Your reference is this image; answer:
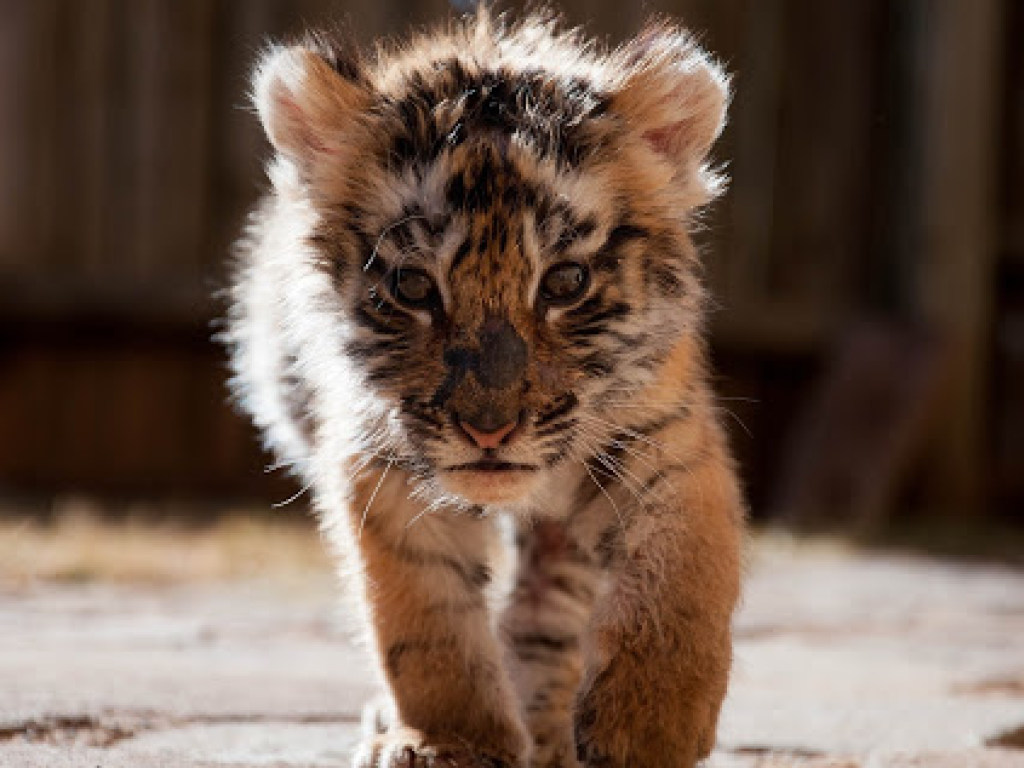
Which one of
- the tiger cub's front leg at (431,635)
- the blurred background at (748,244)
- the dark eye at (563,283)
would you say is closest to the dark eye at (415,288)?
the dark eye at (563,283)

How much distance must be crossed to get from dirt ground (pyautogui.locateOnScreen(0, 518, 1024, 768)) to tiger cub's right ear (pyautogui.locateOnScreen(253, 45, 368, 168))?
3.18ft

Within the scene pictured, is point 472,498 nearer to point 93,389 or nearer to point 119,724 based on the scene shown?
point 119,724

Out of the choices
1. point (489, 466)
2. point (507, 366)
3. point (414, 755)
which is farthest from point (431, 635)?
point (507, 366)

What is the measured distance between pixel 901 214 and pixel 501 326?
5428mm

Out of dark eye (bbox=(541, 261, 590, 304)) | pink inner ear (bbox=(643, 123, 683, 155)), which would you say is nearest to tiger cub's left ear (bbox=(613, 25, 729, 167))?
pink inner ear (bbox=(643, 123, 683, 155))

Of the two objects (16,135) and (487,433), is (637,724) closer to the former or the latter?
(487,433)

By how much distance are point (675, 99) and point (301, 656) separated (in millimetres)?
1738

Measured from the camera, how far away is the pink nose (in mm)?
2832

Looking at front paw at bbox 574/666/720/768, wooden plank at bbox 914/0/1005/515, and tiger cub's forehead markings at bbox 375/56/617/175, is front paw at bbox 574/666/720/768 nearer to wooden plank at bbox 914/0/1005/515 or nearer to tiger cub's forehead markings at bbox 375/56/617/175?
tiger cub's forehead markings at bbox 375/56/617/175

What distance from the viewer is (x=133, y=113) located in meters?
8.09

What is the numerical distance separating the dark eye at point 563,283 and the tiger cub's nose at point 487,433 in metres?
0.28

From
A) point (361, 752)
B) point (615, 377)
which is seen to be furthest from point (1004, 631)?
point (361, 752)

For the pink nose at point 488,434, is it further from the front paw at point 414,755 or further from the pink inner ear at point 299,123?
the pink inner ear at point 299,123

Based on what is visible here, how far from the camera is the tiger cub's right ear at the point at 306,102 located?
11.1 feet
